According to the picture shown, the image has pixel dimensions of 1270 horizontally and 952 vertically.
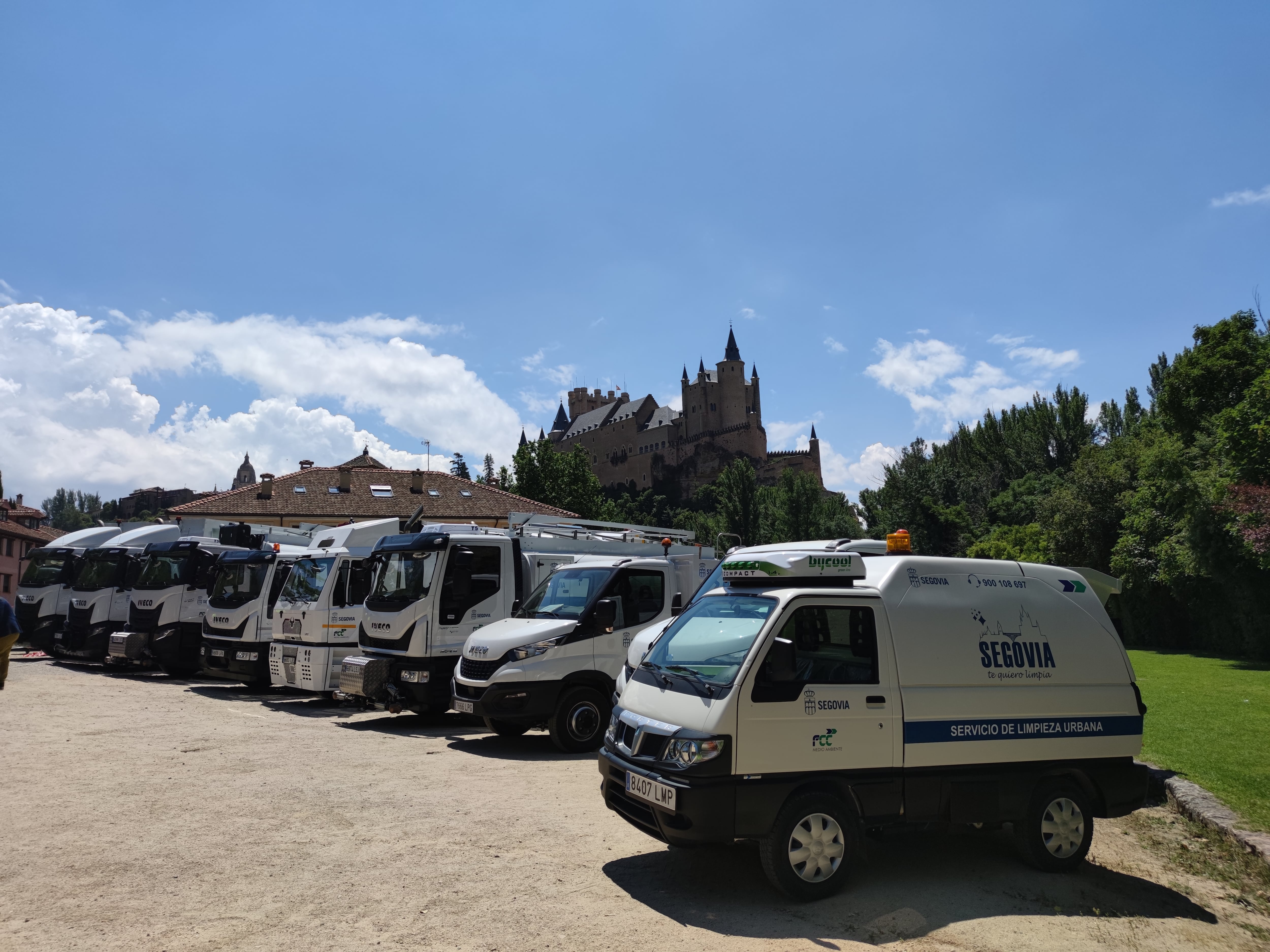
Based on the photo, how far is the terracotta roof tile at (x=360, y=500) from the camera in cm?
4153

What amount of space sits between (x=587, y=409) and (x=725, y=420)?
35.3 m

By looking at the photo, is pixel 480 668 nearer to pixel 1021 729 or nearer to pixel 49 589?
pixel 1021 729

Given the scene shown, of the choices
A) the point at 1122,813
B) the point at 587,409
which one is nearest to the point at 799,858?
the point at 1122,813

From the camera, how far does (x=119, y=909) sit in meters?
4.83

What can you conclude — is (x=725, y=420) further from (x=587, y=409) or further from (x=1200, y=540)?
(x=1200, y=540)

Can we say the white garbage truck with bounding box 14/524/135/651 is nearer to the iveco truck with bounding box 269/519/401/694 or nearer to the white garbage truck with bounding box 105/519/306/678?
the white garbage truck with bounding box 105/519/306/678

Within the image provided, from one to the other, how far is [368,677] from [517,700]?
3037 mm

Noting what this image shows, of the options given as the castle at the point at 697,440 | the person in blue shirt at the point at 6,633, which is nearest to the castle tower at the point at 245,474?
the castle at the point at 697,440

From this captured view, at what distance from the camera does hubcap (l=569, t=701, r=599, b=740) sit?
10.6 metres

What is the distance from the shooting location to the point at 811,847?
17.6ft

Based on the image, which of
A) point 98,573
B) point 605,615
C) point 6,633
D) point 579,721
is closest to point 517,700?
point 579,721

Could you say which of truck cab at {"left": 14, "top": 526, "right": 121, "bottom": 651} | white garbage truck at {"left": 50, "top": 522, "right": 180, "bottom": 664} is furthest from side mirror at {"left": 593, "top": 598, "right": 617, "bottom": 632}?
truck cab at {"left": 14, "top": 526, "right": 121, "bottom": 651}

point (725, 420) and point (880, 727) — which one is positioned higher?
point (725, 420)

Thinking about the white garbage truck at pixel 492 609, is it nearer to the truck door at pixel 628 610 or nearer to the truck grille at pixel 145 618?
the truck door at pixel 628 610
